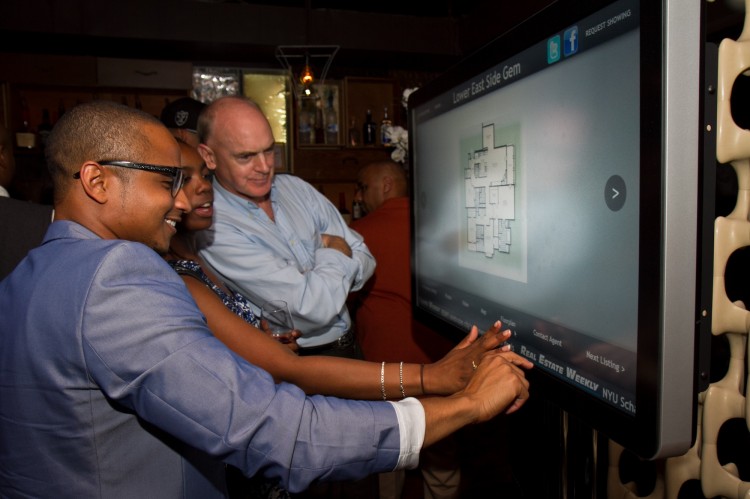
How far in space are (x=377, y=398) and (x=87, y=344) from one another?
0.70 metres

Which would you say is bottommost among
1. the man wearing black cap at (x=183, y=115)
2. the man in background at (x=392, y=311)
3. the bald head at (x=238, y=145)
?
the man in background at (x=392, y=311)

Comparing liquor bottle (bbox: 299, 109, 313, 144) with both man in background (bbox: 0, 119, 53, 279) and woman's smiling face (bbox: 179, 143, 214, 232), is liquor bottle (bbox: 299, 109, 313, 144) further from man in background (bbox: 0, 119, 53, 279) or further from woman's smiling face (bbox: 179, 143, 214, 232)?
woman's smiling face (bbox: 179, 143, 214, 232)

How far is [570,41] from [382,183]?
2023mm

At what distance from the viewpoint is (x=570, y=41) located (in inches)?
34.3

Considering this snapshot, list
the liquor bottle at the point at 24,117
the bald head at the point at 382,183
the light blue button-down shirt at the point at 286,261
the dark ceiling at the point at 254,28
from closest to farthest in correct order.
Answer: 1. the light blue button-down shirt at the point at 286,261
2. the bald head at the point at 382,183
3. the dark ceiling at the point at 254,28
4. the liquor bottle at the point at 24,117

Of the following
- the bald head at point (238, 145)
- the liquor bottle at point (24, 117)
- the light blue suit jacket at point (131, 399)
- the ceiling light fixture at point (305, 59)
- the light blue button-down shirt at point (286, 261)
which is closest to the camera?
the light blue suit jacket at point (131, 399)

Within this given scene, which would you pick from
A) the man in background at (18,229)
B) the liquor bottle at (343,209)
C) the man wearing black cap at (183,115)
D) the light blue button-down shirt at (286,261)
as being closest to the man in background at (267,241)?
the light blue button-down shirt at (286,261)

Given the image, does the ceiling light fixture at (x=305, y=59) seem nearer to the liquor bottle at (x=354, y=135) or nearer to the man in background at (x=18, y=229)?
the liquor bottle at (x=354, y=135)

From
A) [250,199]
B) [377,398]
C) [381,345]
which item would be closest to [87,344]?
[377,398]

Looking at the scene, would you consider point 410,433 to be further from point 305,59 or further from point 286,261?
point 305,59

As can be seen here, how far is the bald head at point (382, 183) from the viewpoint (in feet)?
9.41

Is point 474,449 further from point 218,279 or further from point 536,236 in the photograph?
point 536,236

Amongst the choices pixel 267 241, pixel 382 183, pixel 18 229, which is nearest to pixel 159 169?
pixel 267 241

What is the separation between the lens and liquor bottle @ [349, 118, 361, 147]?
490 centimetres
